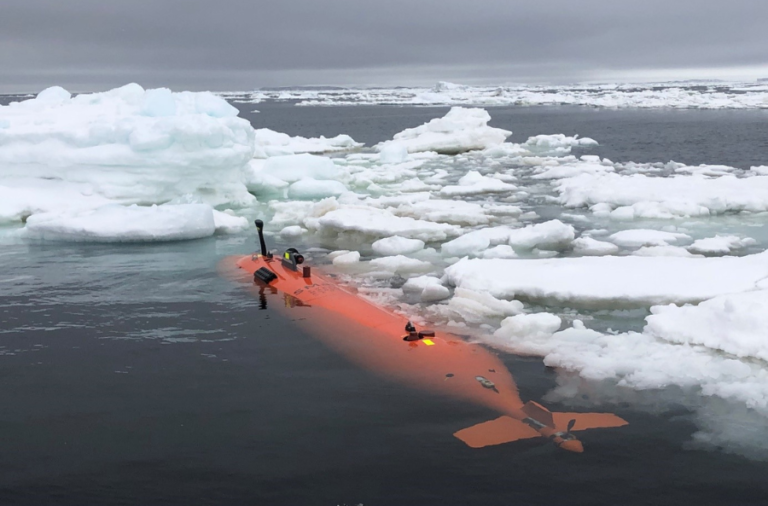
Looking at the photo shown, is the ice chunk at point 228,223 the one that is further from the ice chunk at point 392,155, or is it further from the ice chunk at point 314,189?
Result: the ice chunk at point 392,155

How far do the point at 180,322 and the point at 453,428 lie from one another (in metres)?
4.82

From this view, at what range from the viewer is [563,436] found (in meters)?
6.16

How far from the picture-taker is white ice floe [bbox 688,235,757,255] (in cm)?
1235

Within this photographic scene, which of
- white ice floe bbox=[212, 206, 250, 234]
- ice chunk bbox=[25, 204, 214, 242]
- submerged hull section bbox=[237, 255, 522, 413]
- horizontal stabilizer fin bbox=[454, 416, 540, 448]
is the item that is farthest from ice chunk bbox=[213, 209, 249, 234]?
horizontal stabilizer fin bbox=[454, 416, 540, 448]

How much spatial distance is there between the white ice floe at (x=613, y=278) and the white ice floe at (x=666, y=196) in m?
5.86

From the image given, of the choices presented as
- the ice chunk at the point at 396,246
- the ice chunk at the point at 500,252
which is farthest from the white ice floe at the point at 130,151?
the ice chunk at the point at 500,252

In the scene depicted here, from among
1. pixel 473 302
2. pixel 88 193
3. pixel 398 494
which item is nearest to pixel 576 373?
pixel 473 302

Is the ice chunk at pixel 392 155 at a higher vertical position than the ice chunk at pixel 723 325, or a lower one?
higher

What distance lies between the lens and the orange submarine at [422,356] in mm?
6336

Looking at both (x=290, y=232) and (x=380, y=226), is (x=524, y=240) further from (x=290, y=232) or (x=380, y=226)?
(x=290, y=232)

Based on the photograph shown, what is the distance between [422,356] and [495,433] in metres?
1.74

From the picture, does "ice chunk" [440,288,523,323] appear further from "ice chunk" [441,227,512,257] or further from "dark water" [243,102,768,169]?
"dark water" [243,102,768,169]

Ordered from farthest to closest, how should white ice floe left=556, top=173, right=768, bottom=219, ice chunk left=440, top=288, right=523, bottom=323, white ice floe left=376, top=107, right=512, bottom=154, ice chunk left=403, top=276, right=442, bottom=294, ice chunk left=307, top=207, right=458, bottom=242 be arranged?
1. white ice floe left=376, top=107, right=512, bottom=154
2. white ice floe left=556, top=173, right=768, bottom=219
3. ice chunk left=307, top=207, right=458, bottom=242
4. ice chunk left=403, top=276, right=442, bottom=294
5. ice chunk left=440, top=288, right=523, bottom=323

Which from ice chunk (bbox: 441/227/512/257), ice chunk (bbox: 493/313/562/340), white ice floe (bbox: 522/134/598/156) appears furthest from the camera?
white ice floe (bbox: 522/134/598/156)
